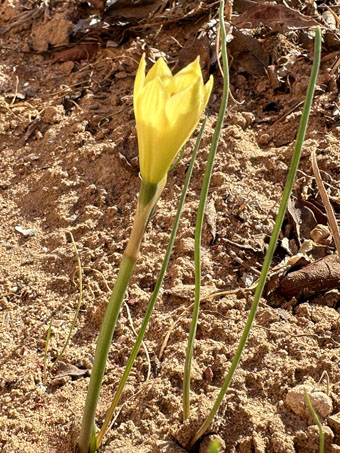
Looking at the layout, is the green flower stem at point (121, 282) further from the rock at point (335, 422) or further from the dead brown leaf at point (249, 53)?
the dead brown leaf at point (249, 53)

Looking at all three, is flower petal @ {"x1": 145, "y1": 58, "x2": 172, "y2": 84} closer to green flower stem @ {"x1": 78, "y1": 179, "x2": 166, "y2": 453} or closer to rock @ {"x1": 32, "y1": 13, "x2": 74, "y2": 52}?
green flower stem @ {"x1": 78, "y1": 179, "x2": 166, "y2": 453}

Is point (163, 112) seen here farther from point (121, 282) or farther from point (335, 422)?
point (335, 422)

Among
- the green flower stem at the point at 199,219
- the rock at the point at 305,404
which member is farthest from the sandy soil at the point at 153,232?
the green flower stem at the point at 199,219

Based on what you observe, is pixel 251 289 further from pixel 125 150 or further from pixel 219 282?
pixel 125 150

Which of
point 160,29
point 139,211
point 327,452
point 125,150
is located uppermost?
point 139,211

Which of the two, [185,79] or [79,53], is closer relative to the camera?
[185,79]

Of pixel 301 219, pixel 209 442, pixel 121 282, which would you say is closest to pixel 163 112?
pixel 121 282

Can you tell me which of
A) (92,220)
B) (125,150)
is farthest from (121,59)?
(92,220)
